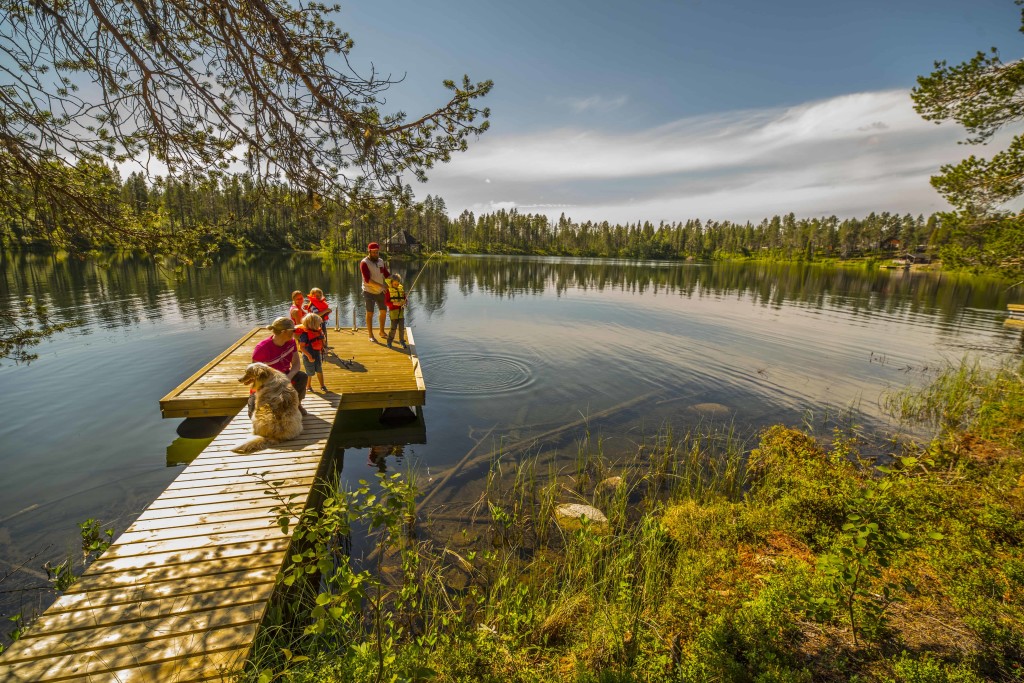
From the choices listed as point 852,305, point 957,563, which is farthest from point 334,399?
point 852,305

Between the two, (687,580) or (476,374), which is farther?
(476,374)

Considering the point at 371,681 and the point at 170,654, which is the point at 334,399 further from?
the point at 371,681

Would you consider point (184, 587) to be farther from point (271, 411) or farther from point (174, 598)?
point (271, 411)

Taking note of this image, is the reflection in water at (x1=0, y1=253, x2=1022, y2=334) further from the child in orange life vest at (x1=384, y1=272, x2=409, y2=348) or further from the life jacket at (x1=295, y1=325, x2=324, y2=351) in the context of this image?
the life jacket at (x1=295, y1=325, x2=324, y2=351)

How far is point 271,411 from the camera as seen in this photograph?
6.34 m

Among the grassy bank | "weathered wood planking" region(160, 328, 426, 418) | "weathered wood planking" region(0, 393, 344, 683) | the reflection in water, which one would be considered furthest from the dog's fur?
the reflection in water

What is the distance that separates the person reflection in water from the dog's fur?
2111 millimetres

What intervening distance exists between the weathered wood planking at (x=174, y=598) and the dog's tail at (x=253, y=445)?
764 mm

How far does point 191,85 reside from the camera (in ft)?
13.0

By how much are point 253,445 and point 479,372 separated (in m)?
8.41

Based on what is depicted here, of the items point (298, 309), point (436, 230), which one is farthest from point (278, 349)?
point (436, 230)

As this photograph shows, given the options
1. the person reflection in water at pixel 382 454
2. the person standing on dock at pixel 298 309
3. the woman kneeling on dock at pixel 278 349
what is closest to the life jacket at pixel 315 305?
the person standing on dock at pixel 298 309

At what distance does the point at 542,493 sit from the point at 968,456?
7.76 metres

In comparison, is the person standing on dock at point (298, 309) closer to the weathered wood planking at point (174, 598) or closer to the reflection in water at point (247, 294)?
the weathered wood planking at point (174, 598)
